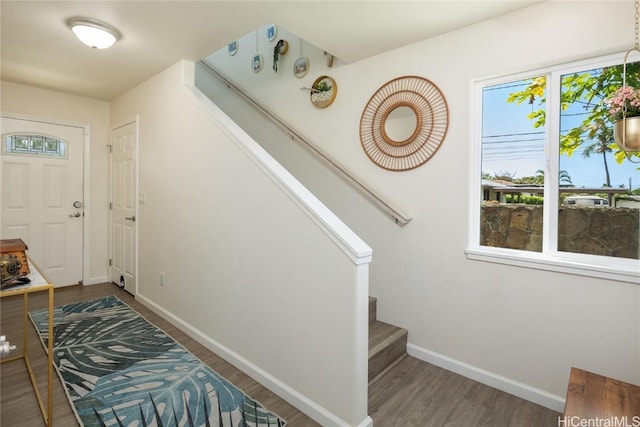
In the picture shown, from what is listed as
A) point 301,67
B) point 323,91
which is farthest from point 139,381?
point 301,67

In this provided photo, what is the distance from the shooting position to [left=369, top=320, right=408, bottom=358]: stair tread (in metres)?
2.26

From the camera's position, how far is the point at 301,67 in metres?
3.18

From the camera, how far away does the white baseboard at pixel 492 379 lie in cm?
192

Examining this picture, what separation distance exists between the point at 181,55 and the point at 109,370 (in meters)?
2.51

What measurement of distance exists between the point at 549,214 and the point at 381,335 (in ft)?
4.49

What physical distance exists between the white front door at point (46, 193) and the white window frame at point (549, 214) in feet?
14.8

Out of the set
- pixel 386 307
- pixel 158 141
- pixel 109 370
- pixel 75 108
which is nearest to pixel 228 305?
pixel 109 370

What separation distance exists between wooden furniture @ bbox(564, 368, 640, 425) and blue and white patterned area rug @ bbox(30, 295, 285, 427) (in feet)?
4.47

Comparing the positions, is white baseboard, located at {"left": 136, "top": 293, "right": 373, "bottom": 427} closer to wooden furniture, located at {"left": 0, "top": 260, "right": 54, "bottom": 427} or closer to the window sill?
wooden furniture, located at {"left": 0, "top": 260, "right": 54, "bottom": 427}

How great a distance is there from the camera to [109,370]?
86.6 inches

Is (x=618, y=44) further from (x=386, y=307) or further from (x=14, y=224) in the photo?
(x=14, y=224)

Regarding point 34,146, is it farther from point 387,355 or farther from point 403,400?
point 403,400

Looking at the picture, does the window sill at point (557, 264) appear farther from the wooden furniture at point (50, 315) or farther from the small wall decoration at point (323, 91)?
the wooden furniture at point (50, 315)

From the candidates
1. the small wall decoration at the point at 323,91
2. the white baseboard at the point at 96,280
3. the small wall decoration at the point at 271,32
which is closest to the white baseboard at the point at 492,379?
the small wall decoration at the point at 323,91
